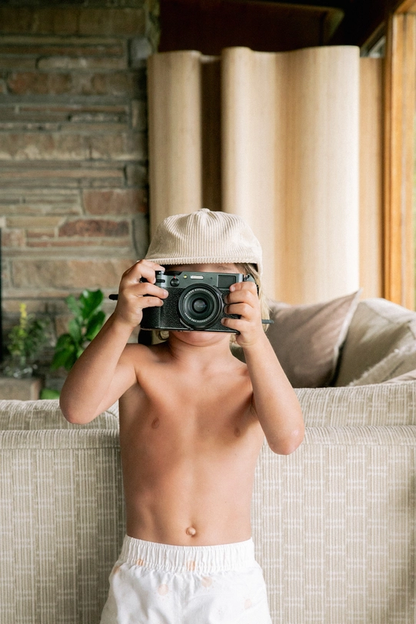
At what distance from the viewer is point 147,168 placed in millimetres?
3078

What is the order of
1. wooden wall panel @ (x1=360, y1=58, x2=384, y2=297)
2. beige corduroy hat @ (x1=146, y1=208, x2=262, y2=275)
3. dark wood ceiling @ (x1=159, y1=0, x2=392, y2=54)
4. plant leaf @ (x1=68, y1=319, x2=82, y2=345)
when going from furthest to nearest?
dark wood ceiling @ (x1=159, y1=0, x2=392, y2=54)
wooden wall panel @ (x1=360, y1=58, x2=384, y2=297)
plant leaf @ (x1=68, y1=319, x2=82, y2=345)
beige corduroy hat @ (x1=146, y1=208, x2=262, y2=275)

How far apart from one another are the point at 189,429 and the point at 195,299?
230 millimetres

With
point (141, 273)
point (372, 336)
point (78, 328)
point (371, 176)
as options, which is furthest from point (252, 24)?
point (141, 273)

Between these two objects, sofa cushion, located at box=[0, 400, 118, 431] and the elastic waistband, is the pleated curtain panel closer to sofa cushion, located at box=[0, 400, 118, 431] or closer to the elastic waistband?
sofa cushion, located at box=[0, 400, 118, 431]

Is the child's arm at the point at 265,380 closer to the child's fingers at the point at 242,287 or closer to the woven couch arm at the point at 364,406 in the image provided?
the child's fingers at the point at 242,287

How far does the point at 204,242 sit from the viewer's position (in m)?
0.95

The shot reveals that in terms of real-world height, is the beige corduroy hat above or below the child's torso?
Answer: above

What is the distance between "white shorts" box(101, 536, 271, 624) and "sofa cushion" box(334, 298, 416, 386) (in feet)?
2.52

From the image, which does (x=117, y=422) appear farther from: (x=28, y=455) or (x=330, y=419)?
(x=330, y=419)

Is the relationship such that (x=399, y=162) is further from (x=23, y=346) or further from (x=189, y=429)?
(x=189, y=429)

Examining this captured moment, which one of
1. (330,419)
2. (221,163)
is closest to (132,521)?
(330,419)

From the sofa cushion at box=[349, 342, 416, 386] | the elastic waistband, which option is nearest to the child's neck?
the elastic waistband

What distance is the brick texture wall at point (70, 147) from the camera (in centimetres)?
296

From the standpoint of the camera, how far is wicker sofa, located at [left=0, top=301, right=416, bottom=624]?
3.12 feet
